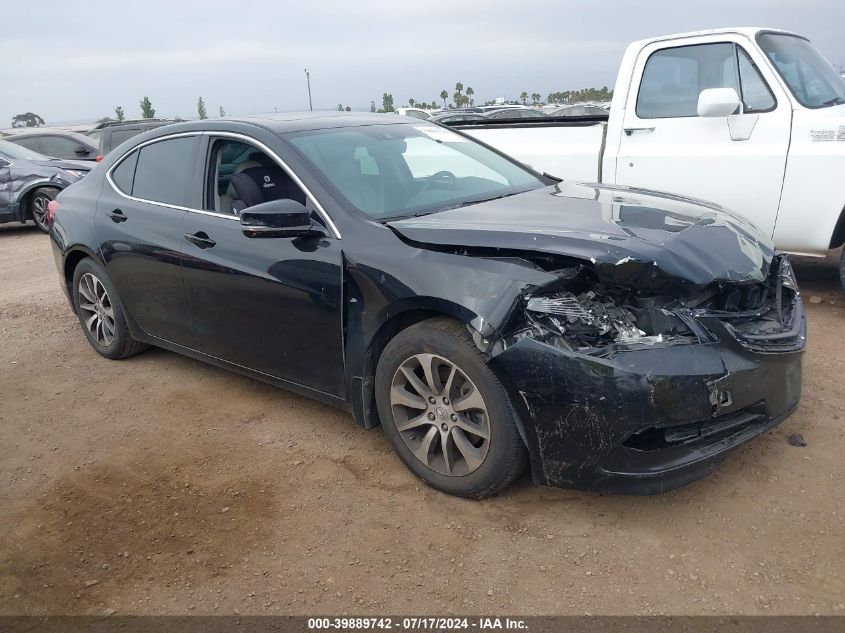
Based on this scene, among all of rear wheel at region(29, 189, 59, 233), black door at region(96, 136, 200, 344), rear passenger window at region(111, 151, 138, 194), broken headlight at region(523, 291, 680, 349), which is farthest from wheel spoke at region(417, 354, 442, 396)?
rear wheel at region(29, 189, 59, 233)

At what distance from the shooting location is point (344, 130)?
406cm

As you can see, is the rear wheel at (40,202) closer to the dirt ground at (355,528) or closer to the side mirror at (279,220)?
the dirt ground at (355,528)

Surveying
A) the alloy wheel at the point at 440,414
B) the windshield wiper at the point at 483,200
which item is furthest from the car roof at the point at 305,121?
the alloy wheel at the point at 440,414

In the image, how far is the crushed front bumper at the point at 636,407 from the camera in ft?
8.53

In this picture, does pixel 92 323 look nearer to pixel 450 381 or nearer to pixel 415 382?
pixel 415 382

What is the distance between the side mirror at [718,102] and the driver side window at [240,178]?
321 centimetres

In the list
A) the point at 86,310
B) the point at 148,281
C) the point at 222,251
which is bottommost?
the point at 86,310

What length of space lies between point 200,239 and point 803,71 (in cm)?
465

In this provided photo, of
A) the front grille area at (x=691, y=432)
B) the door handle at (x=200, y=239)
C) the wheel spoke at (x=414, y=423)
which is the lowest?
the wheel spoke at (x=414, y=423)

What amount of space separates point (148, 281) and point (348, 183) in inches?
64.0

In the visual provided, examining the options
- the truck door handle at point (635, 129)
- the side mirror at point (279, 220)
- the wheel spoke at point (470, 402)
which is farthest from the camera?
the truck door handle at point (635, 129)

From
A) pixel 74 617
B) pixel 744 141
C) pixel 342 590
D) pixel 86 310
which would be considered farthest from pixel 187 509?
pixel 744 141

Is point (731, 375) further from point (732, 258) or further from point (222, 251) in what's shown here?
point (222, 251)

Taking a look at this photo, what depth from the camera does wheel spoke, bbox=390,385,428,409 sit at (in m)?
3.15
